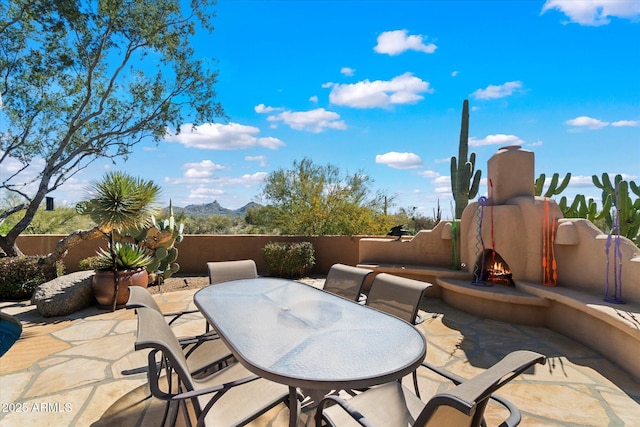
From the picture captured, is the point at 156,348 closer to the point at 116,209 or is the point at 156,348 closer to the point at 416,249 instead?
the point at 116,209

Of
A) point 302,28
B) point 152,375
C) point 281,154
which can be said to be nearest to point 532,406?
point 152,375

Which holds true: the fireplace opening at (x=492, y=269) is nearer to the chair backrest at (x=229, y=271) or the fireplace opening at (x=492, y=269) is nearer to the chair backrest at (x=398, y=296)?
the chair backrest at (x=398, y=296)

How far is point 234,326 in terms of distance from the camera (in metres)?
2.42

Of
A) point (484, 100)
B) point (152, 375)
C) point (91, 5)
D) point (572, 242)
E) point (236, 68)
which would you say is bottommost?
point (152, 375)

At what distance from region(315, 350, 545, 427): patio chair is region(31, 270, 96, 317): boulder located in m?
5.31

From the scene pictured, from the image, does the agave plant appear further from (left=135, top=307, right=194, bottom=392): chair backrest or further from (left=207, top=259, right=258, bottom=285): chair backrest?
(left=135, top=307, right=194, bottom=392): chair backrest

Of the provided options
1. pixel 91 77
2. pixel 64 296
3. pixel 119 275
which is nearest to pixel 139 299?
pixel 119 275

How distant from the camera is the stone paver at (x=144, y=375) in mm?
2711

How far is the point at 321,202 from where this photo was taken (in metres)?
11.9

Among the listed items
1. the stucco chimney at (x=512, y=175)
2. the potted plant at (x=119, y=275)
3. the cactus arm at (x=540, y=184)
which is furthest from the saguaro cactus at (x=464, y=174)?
the potted plant at (x=119, y=275)

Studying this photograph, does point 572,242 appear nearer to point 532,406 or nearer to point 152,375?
point 532,406

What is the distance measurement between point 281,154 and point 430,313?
32.8ft

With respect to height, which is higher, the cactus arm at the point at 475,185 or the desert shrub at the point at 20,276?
the cactus arm at the point at 475,185

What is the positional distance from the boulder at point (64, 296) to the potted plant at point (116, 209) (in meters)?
0.24
